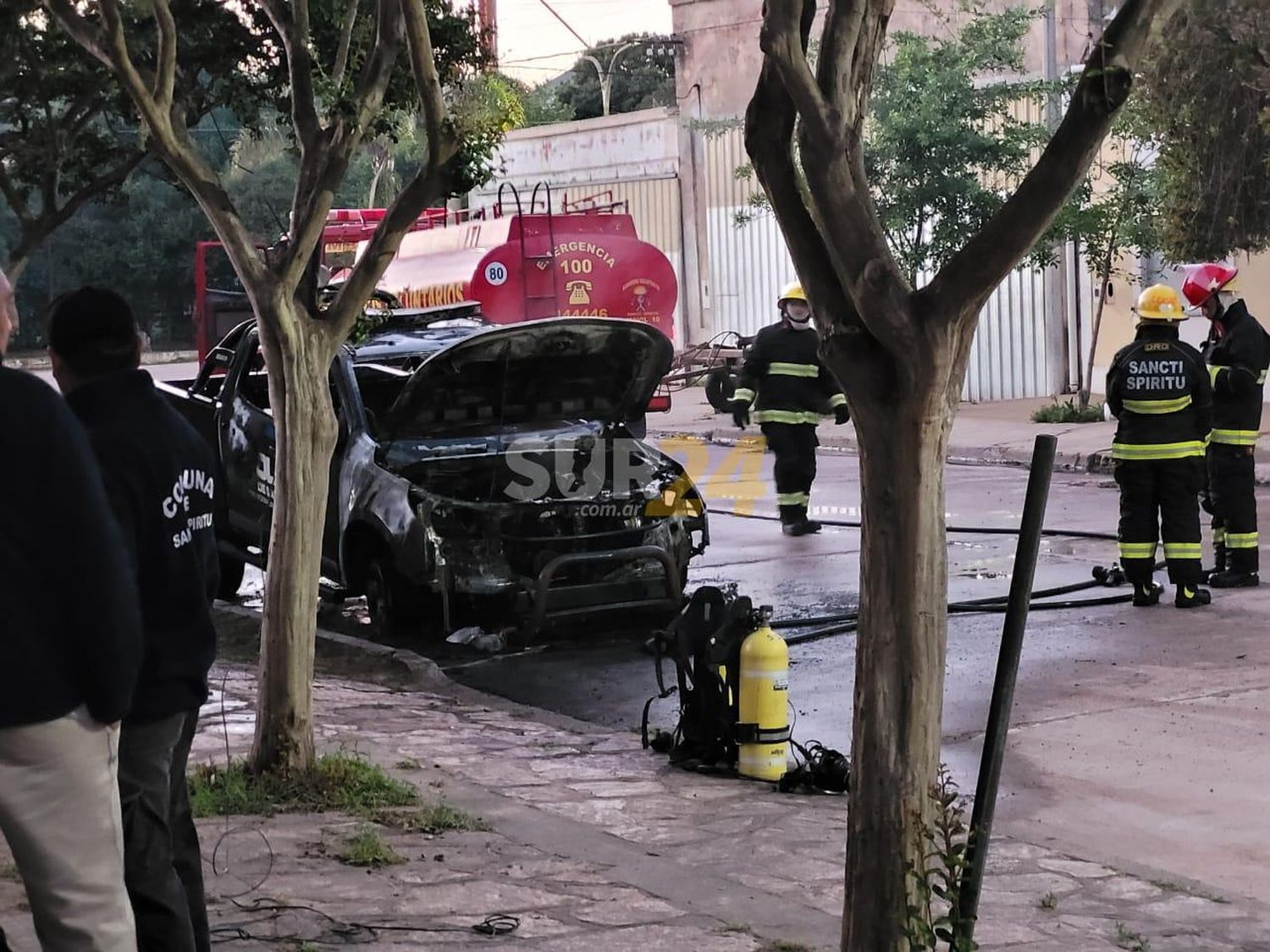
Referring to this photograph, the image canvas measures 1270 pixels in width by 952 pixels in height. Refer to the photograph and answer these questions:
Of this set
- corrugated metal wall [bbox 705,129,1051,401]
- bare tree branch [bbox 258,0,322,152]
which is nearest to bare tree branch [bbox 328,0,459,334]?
bare tree branch [bbox 258,0,322,152]

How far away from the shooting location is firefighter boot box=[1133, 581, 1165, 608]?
407 inches

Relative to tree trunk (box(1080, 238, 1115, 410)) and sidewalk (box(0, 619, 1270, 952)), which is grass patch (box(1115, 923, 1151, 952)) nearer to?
sidewalk (box(0, 619, 1270, 952))

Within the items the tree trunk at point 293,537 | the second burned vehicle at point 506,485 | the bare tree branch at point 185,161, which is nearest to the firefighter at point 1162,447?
the second burned vehicle at point 506,485

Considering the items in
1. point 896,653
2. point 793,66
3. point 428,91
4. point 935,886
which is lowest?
point 935,886

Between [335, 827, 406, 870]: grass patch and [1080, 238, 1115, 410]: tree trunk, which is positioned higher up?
[1080, 238, 1115, 410]: tree trunk

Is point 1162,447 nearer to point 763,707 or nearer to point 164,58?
point 763,707

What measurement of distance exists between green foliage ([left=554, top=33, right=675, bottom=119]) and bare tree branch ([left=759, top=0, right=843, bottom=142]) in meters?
45.5

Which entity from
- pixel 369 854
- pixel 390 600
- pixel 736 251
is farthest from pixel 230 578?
pixel 736 251

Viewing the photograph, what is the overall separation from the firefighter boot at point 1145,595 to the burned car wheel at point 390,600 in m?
4.12

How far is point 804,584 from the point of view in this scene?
1159 cm

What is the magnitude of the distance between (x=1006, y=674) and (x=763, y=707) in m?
2.95

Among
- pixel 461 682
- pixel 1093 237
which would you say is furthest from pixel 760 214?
pixel 461 682

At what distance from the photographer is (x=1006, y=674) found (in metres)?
4.16

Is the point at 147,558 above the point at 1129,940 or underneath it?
above
